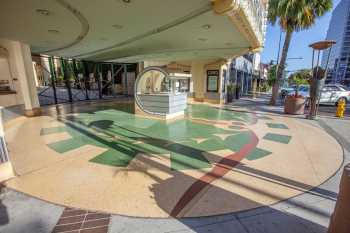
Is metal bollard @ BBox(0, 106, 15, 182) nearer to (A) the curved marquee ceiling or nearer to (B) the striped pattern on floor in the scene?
(B) the striped pattern on floor

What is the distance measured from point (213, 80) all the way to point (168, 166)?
9.91 meters

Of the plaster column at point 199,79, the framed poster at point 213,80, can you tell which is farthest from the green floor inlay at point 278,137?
the plaster column at point 199,79

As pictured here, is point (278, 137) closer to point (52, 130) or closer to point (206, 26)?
point (206, 26)

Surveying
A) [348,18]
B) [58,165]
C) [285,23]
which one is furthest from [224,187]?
[348,18]

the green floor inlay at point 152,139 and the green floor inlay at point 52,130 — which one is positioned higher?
the green floor inlay at point 52,130

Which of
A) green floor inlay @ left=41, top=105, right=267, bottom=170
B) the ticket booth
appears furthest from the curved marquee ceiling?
green floor inlay @ left=41, top=105, right=267, bottom=170

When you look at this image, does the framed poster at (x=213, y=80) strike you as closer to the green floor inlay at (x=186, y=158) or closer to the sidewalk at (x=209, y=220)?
the green floor inlay at (x=186, y=158)

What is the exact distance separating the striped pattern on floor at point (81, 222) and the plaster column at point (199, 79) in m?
11.3

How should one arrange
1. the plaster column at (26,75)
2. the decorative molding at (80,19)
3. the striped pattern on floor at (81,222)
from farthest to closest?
the plaster column at (26,75)
the decorative molding at (80,19)
the striped pattern on floor at (81,222)

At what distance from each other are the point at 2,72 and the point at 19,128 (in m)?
4.69

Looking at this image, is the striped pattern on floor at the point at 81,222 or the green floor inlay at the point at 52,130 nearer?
the striped pattern on floor at the point at 81,222

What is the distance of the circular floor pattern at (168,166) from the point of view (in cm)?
246

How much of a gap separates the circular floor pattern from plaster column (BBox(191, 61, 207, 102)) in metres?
6.90

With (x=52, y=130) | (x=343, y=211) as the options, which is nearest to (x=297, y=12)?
(x=343, y=211)
